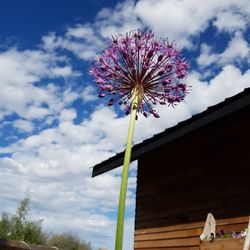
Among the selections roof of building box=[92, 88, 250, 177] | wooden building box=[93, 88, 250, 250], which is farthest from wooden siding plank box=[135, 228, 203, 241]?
roof of building box=[92, 88, 250, 177]

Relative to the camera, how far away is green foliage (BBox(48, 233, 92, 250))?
6588 centimetres

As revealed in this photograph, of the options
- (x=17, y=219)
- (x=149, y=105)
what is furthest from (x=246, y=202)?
(x=17, y=219)

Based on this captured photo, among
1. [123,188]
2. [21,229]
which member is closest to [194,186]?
[123,188]

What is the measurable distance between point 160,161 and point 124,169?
6.82 metres

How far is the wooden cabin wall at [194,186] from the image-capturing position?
333 inches

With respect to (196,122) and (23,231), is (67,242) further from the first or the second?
(196,122)

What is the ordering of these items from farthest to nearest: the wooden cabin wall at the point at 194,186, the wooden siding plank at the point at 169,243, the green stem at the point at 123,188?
the wooden siding plank at the point at 169,243 < the wooden cabin wall at the point at 194,186 < the green stem at the point at 123,188

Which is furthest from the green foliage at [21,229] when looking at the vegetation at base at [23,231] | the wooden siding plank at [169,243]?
the wooden siding plank at [169,243]

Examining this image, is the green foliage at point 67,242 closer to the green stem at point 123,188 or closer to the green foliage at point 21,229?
the green foliage at point 21,229

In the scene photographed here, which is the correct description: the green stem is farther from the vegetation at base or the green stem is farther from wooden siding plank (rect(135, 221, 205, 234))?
the vegetation at base

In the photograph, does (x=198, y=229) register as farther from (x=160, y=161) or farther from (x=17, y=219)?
(x=17, y=219)

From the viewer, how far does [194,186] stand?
9.74 m

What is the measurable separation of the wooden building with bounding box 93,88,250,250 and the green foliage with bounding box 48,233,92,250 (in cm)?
5620

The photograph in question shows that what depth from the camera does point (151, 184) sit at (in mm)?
11508
